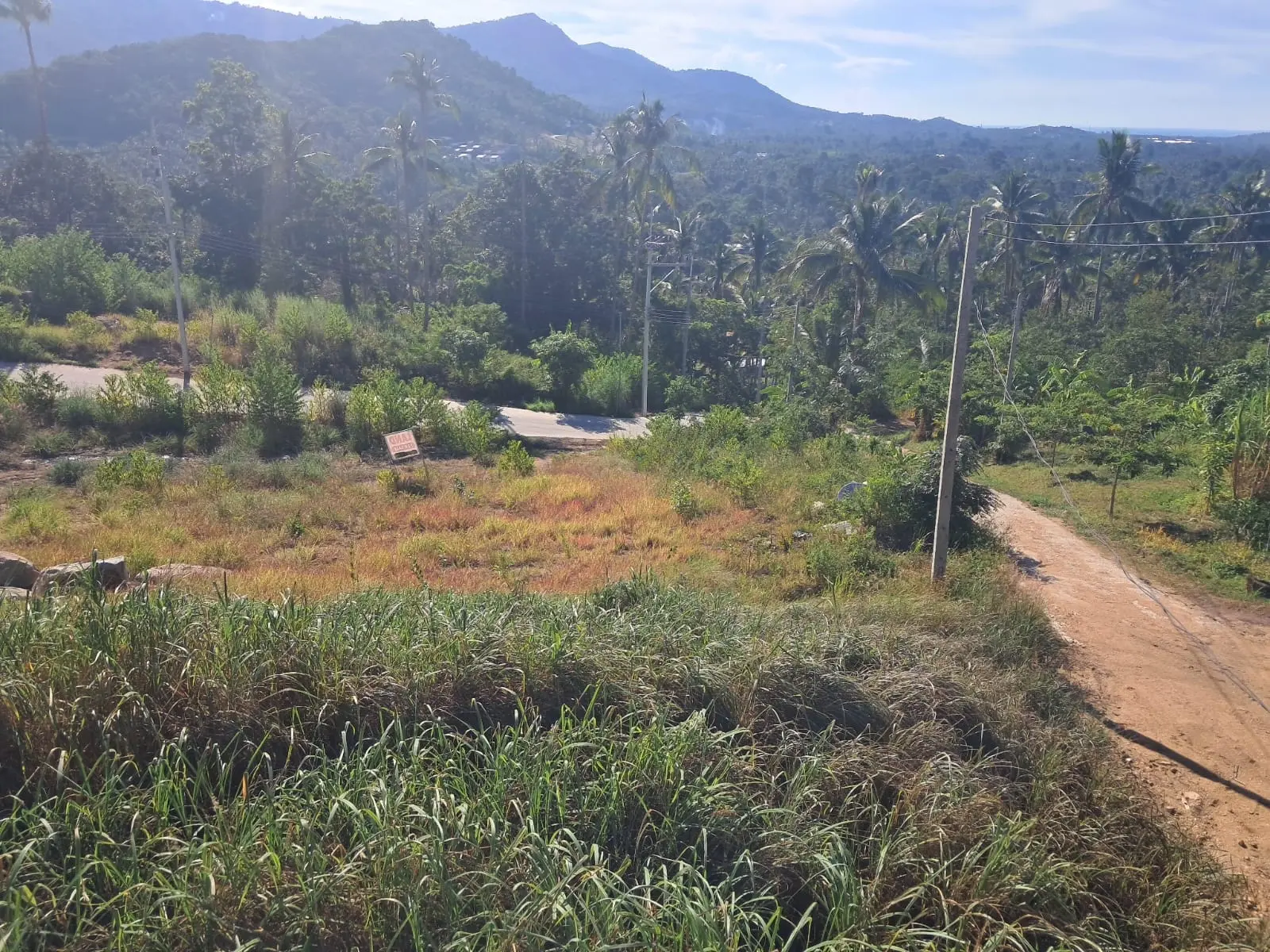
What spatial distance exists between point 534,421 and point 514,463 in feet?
26.4

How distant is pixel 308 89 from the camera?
332 feet

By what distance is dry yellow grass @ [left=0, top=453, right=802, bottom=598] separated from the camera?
9648 mm

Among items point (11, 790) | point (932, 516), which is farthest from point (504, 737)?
point (932, 516)

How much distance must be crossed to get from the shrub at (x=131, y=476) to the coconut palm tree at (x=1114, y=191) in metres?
37.5

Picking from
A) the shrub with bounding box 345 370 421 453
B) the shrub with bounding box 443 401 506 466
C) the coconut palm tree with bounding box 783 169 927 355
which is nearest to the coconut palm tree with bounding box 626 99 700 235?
the coconut palm tree with bounding box 783 169 927 355

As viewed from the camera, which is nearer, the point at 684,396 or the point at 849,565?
the point at 849,565

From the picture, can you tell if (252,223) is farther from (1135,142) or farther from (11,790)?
(1135,142)

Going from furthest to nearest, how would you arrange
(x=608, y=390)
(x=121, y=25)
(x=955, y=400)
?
(x=121, y=25)
(x=608, y=390)
(x=955, y=400)

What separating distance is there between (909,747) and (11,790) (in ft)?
16.4

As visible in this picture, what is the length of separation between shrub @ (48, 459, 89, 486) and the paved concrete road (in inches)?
243

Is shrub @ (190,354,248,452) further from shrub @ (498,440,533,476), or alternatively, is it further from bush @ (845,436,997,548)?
bush @ (845,436,997,548)

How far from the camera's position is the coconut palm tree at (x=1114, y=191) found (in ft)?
126

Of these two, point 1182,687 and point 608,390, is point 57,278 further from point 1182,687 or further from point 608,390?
point 1182,687

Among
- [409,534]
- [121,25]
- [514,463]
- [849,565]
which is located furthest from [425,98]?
[121,25]
